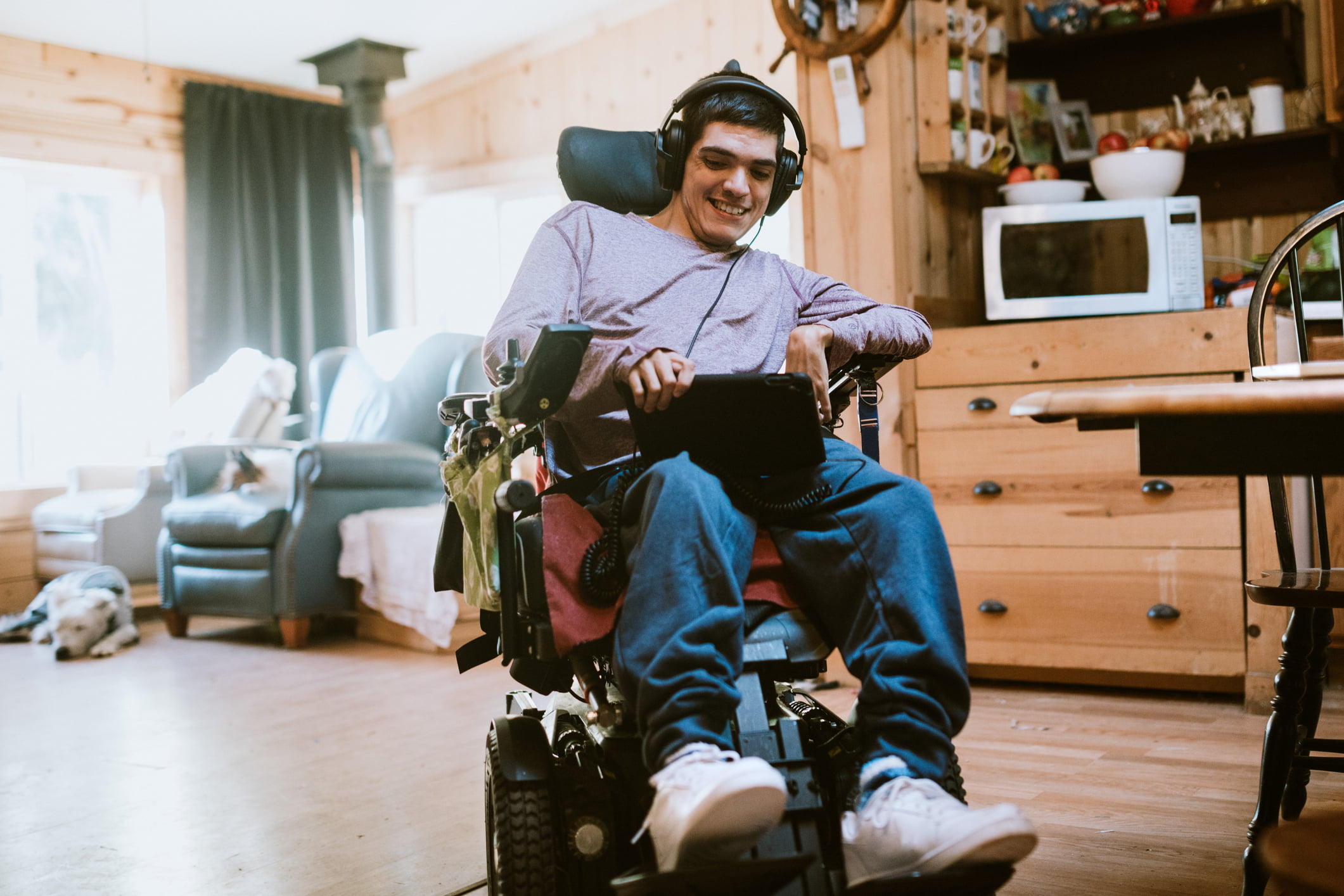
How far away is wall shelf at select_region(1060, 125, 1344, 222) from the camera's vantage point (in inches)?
112

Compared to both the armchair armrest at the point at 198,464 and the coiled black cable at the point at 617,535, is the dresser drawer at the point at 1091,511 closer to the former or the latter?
the coiled black cable at the point at 617,535

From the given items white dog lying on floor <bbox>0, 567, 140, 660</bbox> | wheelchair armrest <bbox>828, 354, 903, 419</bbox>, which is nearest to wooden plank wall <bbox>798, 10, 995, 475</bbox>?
wheelchair armrest <bbox>828, 354, 903, 419</bbox>

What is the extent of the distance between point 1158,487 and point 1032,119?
1.23 metres

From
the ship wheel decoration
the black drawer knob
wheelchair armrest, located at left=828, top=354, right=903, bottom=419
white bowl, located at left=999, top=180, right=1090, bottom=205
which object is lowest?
the black drawer knob

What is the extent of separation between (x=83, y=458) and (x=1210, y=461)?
17.2 ft

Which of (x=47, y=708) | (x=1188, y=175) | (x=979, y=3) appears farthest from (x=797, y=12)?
(x=47, y=708)

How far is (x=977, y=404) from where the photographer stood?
2.55m

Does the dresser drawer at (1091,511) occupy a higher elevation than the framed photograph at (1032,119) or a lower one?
lower

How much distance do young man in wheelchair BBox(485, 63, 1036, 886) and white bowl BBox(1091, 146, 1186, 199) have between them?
1.56 meters

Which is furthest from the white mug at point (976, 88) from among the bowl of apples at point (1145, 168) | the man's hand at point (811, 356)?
the man's hand at point (811, 356)

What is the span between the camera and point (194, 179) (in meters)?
5.08

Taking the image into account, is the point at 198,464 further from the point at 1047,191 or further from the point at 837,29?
the point at 1047,191

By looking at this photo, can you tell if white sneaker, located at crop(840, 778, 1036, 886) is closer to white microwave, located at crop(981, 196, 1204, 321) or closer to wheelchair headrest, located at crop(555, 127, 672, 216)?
wheelchair headrest, located at crop(555, 127, 672, 216)

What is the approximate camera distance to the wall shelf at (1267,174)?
284cm
